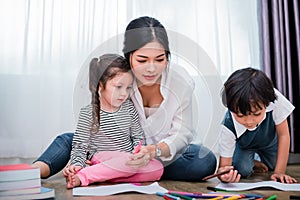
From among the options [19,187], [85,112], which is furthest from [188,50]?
[19,187]

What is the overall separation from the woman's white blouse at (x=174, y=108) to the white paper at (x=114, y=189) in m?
0.14

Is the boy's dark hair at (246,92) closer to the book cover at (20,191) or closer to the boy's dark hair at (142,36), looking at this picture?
the boy's dark hair at (142,36)

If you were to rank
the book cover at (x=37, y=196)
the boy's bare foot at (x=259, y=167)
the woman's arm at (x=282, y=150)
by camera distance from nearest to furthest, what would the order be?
the book cover at (x=37, y=196)
the woman's arm at (x=282, y=150)
the boy's bare foot at (x=259, y=167)

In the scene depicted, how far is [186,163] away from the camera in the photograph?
1.31 metres

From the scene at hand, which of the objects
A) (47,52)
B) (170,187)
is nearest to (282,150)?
(170,187)

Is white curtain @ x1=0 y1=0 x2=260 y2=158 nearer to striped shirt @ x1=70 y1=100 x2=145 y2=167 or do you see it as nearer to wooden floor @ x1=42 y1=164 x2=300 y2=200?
wooden floor @ x1=42 y1=164 x2=300 y2=200

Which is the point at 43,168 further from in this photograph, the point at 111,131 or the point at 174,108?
the point at 174,108

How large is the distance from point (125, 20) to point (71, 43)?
268mm

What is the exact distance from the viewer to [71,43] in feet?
6.52

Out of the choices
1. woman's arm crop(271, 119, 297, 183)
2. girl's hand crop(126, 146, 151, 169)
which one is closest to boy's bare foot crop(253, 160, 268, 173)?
woman's arm crop(271, 119, 297, 183)

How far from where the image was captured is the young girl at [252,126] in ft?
4.17

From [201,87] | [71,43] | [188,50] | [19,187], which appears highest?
[71,43]

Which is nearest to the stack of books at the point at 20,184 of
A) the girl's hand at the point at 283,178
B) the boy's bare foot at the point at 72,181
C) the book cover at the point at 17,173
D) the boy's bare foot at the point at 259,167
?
the book cover at the point at 17,173

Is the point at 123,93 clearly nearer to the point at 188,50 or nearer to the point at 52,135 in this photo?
the point at 188,50
